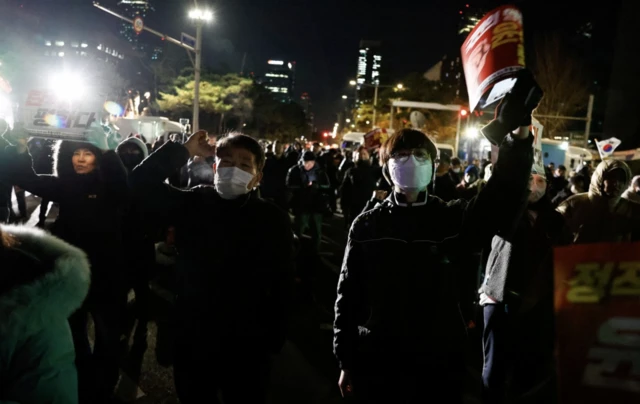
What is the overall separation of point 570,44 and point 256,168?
184 ft

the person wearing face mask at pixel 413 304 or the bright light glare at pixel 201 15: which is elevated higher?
the bright light glare at pixel 201 15

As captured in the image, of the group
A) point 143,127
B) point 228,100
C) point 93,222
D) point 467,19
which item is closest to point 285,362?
point 93,222

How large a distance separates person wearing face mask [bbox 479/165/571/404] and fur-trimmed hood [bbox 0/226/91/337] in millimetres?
3026

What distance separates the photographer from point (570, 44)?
5047 cm

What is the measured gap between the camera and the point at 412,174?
2695 mm

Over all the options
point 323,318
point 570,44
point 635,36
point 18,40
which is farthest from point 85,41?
point 323,318

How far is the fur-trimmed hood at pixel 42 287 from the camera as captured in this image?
1523mm

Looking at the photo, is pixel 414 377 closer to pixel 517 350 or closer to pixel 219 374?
pixel 219 374

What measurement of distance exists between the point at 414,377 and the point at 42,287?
1731mm

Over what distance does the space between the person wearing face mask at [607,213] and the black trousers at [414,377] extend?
9.16 feet

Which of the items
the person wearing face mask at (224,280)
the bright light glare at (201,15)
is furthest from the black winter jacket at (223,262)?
the bright light glare at (201,15)

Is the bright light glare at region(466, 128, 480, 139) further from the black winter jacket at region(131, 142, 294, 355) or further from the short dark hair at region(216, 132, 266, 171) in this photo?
the black winter jacket at region(131, 142, 294, 355)

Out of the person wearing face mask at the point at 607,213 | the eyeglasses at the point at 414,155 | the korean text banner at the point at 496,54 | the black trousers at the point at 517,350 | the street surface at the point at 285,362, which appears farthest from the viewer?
the person wearing face mask at the point at 607,213

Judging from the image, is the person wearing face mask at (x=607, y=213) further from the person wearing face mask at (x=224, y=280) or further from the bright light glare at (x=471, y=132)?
the bright light glare at (x=471, y=132)
